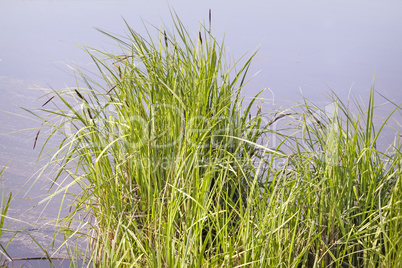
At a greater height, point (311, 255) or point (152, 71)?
point (152, 71)

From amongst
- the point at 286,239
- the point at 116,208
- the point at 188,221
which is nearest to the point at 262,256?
the point at 286,239

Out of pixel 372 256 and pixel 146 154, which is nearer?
pixel 372 256

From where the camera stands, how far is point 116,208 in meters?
1.17

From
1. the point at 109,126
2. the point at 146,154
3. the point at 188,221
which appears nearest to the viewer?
the point at 188,221

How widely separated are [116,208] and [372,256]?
60 centimetres

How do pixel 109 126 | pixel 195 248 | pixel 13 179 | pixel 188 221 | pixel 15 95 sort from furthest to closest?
pixel 15 95 < pixel 13 179 < pixel 109 126 < pixel 188 221 < pixel 195 248

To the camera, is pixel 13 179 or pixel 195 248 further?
pixel 13 179

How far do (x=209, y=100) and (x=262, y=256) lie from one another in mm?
515

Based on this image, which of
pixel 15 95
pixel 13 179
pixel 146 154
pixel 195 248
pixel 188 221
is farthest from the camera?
pixel 15 95

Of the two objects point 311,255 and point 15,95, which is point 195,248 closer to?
point 311,255

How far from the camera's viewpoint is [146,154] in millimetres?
1228

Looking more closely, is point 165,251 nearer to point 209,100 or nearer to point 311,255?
point 311,255

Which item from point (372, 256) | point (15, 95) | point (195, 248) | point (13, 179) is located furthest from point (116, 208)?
point (15, 95)

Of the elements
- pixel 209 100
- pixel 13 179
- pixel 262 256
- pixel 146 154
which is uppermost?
pixel 209 100
